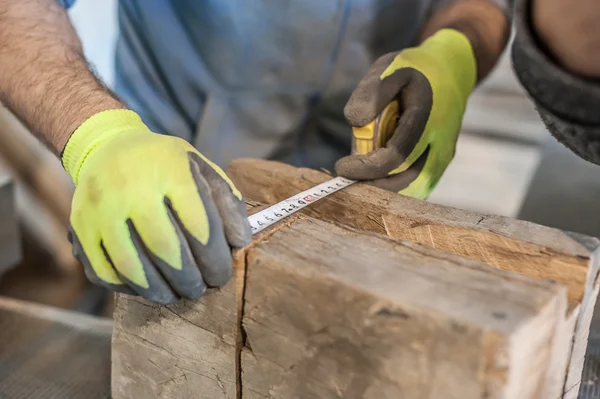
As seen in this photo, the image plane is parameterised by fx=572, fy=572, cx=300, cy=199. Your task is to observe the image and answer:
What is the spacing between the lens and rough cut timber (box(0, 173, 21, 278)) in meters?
1.81

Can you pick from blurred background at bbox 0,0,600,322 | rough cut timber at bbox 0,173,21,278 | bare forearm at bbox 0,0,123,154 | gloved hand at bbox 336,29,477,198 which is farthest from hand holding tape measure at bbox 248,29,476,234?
rough cut timber at bbox 0,173,21,278

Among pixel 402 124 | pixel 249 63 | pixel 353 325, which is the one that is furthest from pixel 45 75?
pixel 353 325

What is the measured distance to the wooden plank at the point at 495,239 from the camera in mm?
775

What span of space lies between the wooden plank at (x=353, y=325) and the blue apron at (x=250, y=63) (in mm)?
769

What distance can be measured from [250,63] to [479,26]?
62cm

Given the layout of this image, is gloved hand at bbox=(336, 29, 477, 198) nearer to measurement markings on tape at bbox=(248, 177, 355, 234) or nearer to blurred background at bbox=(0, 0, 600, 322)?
measurement markings on tape at bbox=(248, 177, 355, 234)

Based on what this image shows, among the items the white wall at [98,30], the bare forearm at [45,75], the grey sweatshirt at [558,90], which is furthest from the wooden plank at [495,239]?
the white wall at [98,30]

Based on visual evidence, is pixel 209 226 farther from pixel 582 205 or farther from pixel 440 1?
pixel 582 205

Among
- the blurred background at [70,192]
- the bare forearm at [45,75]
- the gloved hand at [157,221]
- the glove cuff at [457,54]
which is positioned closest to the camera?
the gloved hand at [157,221]

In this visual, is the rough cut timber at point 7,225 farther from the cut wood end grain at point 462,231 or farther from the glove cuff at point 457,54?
the glove cuff at point 457,54

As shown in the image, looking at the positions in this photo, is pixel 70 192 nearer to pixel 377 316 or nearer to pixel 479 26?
pixel 479 26

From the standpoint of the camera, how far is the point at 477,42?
1.48 m

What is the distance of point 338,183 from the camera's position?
102 cm

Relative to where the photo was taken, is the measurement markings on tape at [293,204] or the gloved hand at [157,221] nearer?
the gloved hand at [157,221]
